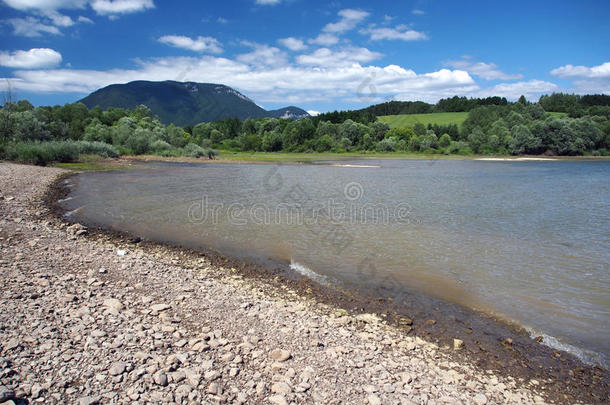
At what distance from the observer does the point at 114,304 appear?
6.70m

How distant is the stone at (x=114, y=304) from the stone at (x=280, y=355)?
2.98 metres

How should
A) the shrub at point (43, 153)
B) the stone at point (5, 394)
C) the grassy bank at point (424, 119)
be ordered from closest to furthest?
the stone at point (5, 394)
the shrub at point (43, 153)
the grassy bank at point (424, 119)

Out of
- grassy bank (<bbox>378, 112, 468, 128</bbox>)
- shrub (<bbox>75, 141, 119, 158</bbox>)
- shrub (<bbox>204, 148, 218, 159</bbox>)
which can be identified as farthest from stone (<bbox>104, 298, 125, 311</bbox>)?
grassy bank (<bbox>378, 112, 468, 128</bbox>)

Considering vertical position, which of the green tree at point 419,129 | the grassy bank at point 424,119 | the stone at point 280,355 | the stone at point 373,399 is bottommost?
the stone at point 373,399

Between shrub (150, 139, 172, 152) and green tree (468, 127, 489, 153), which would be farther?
green tree (468, 127, 489, 153)

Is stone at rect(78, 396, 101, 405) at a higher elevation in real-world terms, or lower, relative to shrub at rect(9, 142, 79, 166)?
lower

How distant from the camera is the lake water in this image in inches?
331

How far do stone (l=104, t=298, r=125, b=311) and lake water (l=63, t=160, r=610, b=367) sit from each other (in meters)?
4.77

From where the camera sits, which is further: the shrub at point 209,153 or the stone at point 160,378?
the shrub at point 209,153

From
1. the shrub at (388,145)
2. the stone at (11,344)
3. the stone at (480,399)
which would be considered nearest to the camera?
the stone at (480,399)

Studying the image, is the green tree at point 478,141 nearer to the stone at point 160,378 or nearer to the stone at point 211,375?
the stone at point 211,375

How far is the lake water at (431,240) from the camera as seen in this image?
8406 mm

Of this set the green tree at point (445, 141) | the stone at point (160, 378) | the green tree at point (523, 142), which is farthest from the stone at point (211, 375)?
the green tree at point (445, 141)

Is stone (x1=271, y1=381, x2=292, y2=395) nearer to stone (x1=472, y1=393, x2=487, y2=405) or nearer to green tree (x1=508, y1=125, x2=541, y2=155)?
stone (x1=472, y1=393, x2=487, y2=405)
